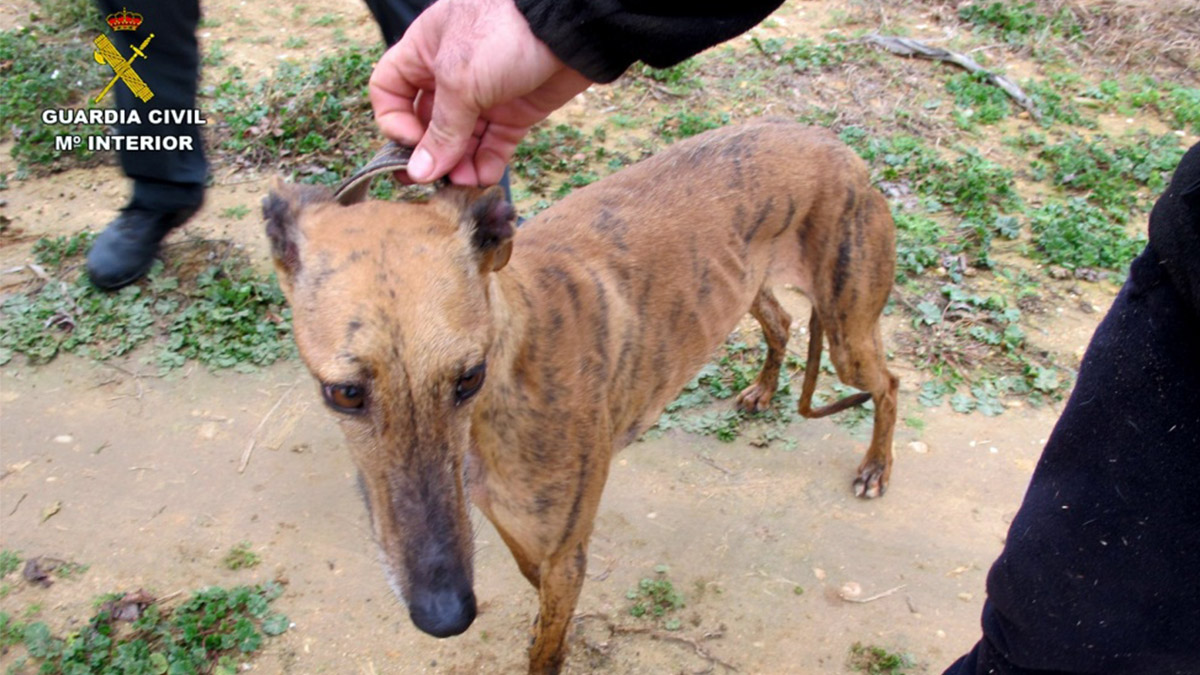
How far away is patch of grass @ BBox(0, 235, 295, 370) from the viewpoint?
14.4 feet

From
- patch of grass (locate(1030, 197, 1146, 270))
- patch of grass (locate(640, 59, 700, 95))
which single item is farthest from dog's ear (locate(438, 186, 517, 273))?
patch of grass (locate(640, 59, 700, 95))

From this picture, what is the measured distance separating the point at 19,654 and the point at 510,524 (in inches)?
72.5

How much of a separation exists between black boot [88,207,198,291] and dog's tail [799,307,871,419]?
3286mm

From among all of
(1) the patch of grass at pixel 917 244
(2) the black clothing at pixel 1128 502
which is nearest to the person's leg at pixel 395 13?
(1) the patch of grass at pixel 917 244

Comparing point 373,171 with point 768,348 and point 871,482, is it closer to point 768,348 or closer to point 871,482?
point 768,348

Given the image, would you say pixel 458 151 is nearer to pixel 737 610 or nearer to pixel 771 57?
pixel 737 610

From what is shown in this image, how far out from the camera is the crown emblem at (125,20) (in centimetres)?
407

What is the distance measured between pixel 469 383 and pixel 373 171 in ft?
1.96

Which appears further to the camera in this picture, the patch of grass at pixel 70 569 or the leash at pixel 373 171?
the patch of grass at pixel 70 569

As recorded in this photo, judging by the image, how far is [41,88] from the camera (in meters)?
6.06

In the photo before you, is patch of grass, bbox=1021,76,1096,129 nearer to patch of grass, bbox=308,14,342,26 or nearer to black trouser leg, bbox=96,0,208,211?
patch of grass, bbox=308,14,342,26

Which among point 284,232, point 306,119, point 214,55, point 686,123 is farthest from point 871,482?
point 214,55

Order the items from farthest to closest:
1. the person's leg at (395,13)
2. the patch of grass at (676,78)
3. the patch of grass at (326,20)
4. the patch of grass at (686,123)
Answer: the patch of grass at (326,20) < the patch of grass at (676,78) < the patch of grass at (686,123) < the person's leg at (395,13)

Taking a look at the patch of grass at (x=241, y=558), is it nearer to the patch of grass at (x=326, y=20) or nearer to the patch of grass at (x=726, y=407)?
the patch of grass at (x=726, y=407)
